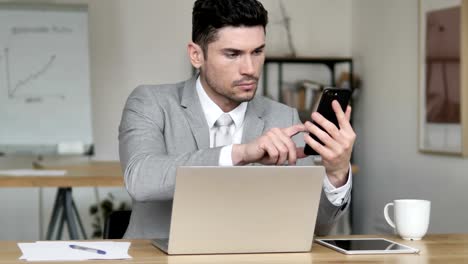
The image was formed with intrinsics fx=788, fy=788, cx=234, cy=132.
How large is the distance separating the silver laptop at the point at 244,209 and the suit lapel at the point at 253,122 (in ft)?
1.85

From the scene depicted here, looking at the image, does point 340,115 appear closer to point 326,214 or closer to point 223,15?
point 326,214

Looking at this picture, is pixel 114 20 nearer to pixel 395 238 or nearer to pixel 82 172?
pixel 82 172

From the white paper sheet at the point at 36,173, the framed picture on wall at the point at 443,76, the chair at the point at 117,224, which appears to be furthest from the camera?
the framed picture on wall at the point at 443,76

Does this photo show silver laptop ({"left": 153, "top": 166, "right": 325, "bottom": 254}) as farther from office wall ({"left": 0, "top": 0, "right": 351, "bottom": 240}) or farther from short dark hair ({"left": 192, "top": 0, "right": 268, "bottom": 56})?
office wall ({"left": 0, "top": 0, "right": 351, "bottom": 240})

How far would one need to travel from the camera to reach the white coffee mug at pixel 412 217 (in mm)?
1952

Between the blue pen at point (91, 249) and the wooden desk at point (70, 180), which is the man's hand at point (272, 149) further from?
the wooden desk at point (70, 180)

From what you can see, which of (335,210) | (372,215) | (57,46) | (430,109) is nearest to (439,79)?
(430,109)

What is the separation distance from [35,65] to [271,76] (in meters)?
1.72

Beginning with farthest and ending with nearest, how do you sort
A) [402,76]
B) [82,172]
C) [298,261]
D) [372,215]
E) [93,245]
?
1. [372,215]
2. [402,76]
3. [82,172]
4. [93,245]
5. [298,261]

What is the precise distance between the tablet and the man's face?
46 centimetres

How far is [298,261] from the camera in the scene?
164cm

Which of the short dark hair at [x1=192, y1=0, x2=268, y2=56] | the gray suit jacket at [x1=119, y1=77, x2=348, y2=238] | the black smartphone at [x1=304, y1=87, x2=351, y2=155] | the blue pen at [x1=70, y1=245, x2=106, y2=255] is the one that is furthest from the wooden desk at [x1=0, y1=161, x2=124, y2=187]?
the black smartphone at [x1=304, y1=87, x2=351, y2=155]

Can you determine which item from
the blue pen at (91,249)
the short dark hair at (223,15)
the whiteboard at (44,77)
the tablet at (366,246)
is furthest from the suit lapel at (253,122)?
the whiteboard at (44,77)

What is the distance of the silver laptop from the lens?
5.26 ft
